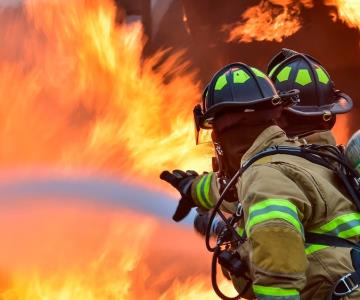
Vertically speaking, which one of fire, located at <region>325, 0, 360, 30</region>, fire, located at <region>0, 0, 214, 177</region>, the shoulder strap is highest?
fire, located at <region>325, 0, 360, 30</region>

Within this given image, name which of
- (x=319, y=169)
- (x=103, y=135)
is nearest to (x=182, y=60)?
(x=103, y=135)

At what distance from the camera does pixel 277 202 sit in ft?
6.22

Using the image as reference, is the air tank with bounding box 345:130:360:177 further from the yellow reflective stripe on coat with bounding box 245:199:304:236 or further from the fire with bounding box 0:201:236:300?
the fire with bounding box 0:201:236:300

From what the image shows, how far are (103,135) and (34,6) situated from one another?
116 centimetres

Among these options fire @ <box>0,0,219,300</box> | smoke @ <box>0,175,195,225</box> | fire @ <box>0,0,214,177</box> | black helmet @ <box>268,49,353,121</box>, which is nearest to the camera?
black helmet @ <box>268,49,353,121</box>

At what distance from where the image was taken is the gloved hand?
3.42 m

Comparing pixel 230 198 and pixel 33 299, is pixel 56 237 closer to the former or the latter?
pixel 33 299

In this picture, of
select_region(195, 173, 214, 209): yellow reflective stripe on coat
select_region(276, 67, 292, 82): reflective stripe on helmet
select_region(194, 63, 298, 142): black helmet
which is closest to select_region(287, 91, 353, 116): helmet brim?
select_region(276, 67, 292, 82): reflective stripe on helmet

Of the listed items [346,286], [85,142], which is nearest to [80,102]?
[85,142]

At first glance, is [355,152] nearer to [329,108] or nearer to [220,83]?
[220,83]

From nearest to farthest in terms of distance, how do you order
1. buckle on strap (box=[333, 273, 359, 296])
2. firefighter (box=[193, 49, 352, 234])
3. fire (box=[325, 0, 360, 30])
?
buckle on strap (box=[333, 273, 359, 296]), firefighter (box=[193, 49, 352, 234]), fire (box=[325, 0, 360, 30])

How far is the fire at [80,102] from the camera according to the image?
15.0 ft

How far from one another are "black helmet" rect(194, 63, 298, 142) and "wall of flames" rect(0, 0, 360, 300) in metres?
1.81

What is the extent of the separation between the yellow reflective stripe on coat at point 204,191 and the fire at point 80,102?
4.64 ft
